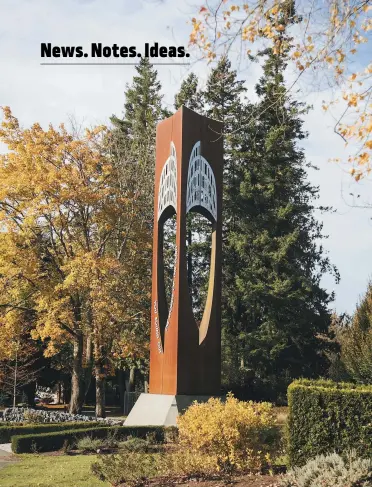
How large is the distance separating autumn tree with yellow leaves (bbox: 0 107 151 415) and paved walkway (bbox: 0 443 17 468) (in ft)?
19.3

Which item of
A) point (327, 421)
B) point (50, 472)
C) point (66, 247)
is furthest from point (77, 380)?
point (327, 421)

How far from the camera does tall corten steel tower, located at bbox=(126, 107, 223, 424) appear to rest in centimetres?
1753

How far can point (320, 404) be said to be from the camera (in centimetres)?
823

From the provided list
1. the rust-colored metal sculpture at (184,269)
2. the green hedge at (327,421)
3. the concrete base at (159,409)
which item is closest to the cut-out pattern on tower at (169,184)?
the rust-colored metal sculpture at (184,269)

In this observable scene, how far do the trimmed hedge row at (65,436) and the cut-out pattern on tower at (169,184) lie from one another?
669 centimetres

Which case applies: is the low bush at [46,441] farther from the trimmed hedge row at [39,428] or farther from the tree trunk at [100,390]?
the tree trunk at [100,390]

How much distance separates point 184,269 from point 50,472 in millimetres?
8374

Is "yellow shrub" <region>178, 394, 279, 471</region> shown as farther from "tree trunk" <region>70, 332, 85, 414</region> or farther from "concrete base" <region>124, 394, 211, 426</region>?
"tree trunk" <region>70, 332, 85, 414</region>

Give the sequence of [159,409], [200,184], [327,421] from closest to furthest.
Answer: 1. [327,421]
2. [159,409]
3. [200,184]

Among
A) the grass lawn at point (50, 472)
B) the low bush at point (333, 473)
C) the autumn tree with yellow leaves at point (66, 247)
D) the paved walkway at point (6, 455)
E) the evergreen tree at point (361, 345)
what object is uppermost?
the autumn tree with yellow leaves at point (66, 247)

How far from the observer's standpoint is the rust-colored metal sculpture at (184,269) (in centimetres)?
1764

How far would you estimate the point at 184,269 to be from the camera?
59.0 ft

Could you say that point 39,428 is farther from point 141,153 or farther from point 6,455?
point 141,153

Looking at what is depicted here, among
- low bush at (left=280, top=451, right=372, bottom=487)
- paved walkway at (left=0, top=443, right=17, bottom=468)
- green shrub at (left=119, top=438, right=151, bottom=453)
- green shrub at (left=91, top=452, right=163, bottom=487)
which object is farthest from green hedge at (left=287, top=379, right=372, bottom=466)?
paved walkway at (left=0, top=443, right=17, bottom=468)
